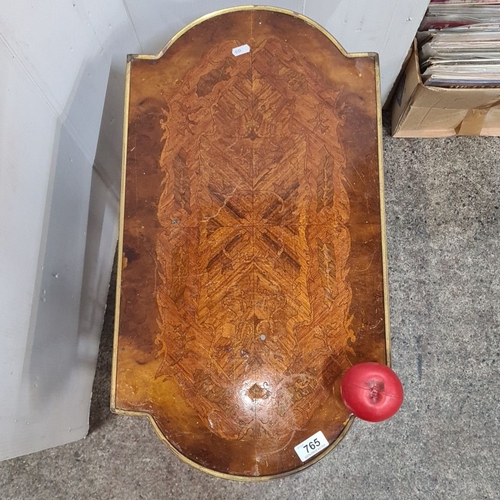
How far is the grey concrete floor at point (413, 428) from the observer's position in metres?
1.30

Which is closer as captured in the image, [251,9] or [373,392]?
[373,392]

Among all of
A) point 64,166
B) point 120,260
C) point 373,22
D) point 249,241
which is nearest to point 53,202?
point 64,166

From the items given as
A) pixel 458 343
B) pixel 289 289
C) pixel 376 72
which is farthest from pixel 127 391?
pixel 458 343

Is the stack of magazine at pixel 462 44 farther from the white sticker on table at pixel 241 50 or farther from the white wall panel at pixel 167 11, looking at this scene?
the white sticker on table at pixel 241 50

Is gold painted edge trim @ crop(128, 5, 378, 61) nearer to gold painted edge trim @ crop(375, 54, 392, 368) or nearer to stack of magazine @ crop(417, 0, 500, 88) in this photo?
gold painted edge trim @ crop(375, 54, 392, 368)

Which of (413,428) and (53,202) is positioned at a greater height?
(53,202)

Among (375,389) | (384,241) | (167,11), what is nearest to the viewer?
(375,389)

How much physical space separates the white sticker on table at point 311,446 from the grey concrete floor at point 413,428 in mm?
525

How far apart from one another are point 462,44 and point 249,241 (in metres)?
0.80

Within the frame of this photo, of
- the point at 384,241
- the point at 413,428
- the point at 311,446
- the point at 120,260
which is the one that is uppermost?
the point at 120,260

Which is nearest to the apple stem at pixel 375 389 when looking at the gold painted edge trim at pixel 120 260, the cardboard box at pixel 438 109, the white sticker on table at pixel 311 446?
the white sticker on table at pixel 311 446

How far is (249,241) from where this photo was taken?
0.92 m

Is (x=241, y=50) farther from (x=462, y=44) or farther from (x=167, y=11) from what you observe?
(x=462, y=44)

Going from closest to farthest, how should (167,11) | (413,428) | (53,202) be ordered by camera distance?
(53,202)
(167,11)
(413,428)
